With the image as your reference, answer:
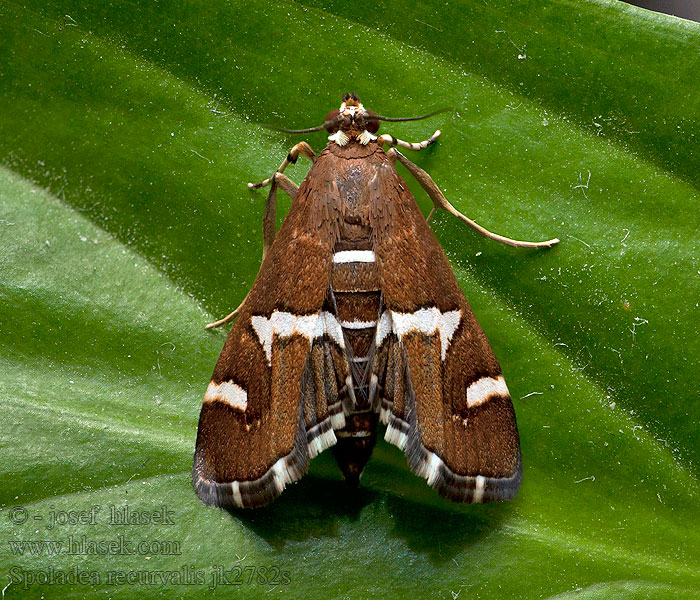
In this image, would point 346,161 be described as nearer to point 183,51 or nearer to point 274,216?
point 274,216

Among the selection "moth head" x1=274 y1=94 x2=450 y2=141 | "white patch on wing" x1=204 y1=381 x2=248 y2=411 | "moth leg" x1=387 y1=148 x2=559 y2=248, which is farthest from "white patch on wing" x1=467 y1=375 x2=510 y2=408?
"moth head" x1=274 y1=94 x2=450 y2=141

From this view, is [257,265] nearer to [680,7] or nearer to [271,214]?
[271,214]

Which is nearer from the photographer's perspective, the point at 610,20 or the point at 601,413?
the point at 610,20

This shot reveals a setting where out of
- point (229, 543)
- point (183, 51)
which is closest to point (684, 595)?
point (229, 543)

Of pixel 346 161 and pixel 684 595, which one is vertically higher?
pixel 346 161

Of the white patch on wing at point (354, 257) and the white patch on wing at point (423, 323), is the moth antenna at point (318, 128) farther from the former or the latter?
the white patch on wing at point (423, 323)

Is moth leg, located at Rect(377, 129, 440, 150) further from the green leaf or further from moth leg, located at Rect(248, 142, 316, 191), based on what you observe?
moth leg, located at Rect(248, 142, 316, 191)

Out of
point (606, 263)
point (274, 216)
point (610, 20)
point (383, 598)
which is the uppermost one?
point (610, 20)
